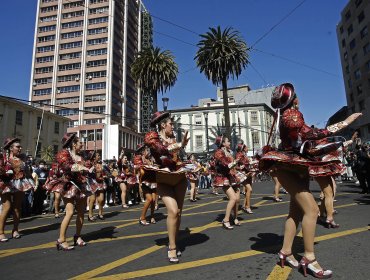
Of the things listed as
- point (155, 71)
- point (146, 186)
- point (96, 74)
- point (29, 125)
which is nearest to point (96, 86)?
point (96, 74)

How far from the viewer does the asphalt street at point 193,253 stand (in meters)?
3.69

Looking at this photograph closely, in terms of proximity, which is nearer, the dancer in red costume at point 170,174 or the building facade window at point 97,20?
the dancer in red costume at point 170,174

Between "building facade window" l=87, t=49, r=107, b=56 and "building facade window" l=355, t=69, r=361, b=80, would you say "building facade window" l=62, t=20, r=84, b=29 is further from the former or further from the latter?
Answer: "building facade window" l=355, t=69, r=361, b=80

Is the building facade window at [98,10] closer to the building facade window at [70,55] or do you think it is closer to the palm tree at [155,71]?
the building facade window at [70,55]

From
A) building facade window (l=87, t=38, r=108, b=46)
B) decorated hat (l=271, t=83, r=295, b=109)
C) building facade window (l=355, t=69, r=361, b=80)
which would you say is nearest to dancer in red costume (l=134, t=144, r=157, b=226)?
decorated hat (l=271, t=83, r=295, b=109)

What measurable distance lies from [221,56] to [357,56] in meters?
31.6

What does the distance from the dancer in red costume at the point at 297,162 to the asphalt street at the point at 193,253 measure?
0.22 meters

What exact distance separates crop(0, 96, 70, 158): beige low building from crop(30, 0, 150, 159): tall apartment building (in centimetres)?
2148

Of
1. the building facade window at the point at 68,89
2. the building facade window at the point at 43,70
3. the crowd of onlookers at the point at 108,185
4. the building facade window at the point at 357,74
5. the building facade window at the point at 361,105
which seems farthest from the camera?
the building facade window at the point at 43,70

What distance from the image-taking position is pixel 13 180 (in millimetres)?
6973

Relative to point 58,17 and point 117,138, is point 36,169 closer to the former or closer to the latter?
point 117,138

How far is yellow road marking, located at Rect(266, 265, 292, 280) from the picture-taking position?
11.1ft

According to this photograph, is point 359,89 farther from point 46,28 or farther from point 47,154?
point 46,28

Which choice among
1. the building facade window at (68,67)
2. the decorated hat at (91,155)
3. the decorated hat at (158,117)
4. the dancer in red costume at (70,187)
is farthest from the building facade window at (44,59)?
the decorated hat at (158,117)
